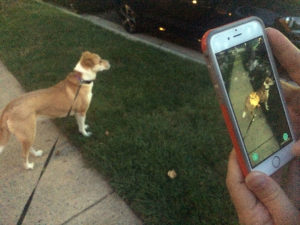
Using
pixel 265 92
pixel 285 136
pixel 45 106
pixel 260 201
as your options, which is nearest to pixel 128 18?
pixel 45 106

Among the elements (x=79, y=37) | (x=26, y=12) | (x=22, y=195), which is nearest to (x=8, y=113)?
(x=22, y=195)

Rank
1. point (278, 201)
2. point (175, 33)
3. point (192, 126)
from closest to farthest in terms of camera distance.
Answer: point (278, 201) < point (192, 126) < point (175, 33)

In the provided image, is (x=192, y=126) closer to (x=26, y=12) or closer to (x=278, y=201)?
(x=278, y=201)

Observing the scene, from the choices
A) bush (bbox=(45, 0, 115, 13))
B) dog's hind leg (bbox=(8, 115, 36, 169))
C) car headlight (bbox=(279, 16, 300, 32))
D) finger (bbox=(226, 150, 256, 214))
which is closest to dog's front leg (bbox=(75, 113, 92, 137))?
dog's hind leg (bbox=(8, 115, 36, 169))

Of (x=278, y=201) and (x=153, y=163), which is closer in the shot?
(x=278, y=201)

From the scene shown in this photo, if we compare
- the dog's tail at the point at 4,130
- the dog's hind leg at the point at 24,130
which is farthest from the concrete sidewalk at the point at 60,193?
the dog's tail at the point at 4,130

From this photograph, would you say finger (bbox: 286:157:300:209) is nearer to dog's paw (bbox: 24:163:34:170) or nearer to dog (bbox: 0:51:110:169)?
dog (bbox: 0:51:110:169)
